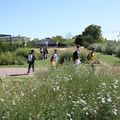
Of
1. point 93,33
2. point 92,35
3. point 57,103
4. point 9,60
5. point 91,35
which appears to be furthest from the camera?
point 93,33

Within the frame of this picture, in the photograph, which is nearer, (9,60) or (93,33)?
(9,60)

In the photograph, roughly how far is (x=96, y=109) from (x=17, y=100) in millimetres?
1397

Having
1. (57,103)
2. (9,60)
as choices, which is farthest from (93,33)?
(57,103)

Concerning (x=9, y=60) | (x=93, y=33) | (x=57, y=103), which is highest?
Result: (x=57, y=103)

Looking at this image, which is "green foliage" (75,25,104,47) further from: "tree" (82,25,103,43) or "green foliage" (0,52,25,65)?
"green foliage" (0,52,25,65)

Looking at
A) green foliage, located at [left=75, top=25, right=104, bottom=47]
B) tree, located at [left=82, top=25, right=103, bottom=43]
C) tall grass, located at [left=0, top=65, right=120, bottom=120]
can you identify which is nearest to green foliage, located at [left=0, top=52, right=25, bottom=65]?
tall grass, located at [left=0, top=65, right=120, bottom=120]

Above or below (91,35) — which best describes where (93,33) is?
above

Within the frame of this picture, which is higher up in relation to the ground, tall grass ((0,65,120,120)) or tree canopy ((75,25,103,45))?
tall grass ((0,65,120,120))

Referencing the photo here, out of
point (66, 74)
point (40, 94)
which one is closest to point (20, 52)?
point (66, 74)

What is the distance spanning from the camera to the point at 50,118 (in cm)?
758

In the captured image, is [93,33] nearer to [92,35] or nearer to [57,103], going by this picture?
[92,35]

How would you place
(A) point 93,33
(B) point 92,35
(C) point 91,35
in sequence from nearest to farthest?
(C) point 91,35, (B) point 92,35, (A) point 93,33

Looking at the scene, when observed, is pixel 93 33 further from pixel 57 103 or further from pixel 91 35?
pixel 57 103

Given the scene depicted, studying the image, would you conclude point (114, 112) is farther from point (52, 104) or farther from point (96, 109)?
point (52, 104)
